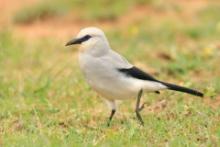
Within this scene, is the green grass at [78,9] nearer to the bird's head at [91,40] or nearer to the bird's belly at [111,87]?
the bird's head at [91,40]

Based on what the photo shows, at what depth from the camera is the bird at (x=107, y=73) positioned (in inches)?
258

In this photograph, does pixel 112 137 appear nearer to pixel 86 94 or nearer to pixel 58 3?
pixel 86 94

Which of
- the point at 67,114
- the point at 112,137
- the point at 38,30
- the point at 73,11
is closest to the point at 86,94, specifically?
the point at 67,114

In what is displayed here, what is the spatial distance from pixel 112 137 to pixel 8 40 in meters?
4.10

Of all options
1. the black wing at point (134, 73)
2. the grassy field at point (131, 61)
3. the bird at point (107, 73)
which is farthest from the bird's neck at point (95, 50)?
the grassy field at point (131, 61)

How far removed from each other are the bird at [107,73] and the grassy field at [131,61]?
26cm

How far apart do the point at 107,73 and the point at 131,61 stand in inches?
115

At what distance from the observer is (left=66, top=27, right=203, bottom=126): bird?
6.55 m

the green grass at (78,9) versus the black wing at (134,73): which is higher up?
the black wing at (134,73)

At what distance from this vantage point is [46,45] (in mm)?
10430

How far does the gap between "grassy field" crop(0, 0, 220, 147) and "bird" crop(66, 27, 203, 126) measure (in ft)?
0.85

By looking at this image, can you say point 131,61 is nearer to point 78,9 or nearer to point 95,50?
point 95,50

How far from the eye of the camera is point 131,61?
9453 millimetres

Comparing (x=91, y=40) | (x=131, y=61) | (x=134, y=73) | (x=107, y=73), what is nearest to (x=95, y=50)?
(x=91, y=40)
